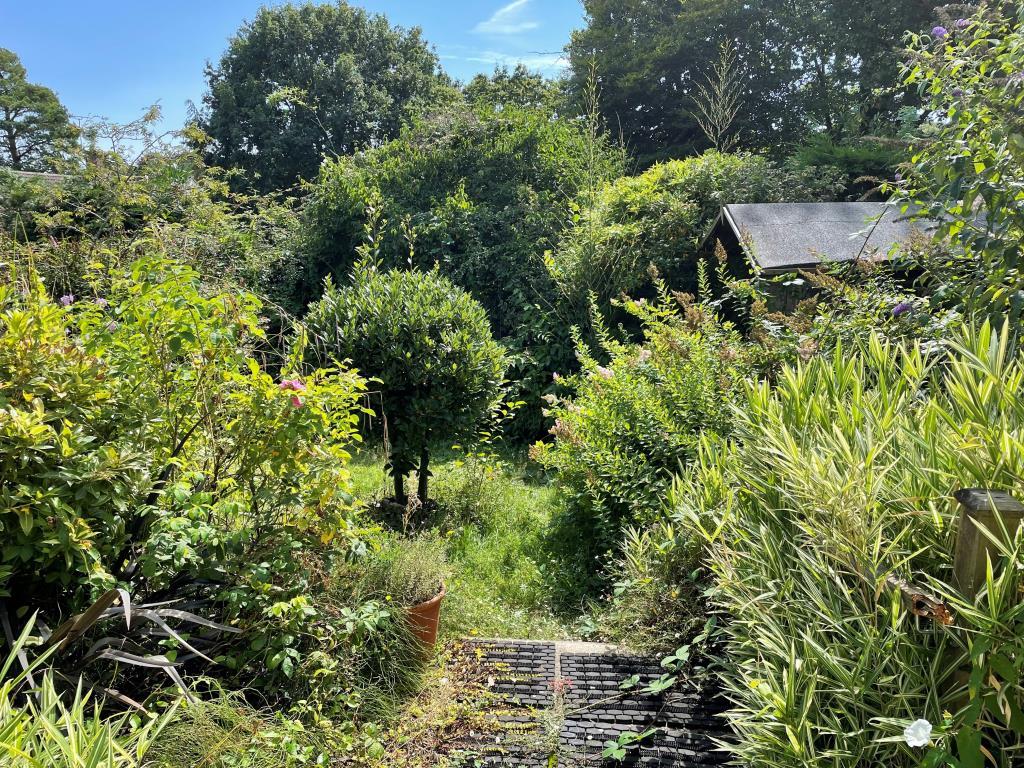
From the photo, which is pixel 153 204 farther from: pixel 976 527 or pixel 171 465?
pixel 976 527

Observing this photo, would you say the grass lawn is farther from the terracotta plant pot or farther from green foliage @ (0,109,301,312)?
green foliage @ (0,109,301,312)

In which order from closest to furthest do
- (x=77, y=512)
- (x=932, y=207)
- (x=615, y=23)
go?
(x=77, y=512)
(x=932, y=207)
(x=615, y=23)

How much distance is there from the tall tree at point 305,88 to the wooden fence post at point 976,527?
2432 cm

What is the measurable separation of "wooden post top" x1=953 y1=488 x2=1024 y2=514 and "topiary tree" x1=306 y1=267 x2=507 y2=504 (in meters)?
3.32

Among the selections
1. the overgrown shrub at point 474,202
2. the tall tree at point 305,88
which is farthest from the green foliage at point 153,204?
the tall tree at point 305,88

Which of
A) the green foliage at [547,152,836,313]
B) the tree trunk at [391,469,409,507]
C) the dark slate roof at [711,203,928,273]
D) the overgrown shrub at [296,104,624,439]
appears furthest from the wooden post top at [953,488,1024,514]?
the overgrown shrub at [296,104,624,439]

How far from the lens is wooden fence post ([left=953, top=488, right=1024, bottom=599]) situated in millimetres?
1451

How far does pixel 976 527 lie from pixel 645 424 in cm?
243

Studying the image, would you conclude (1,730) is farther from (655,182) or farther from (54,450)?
(655,182)

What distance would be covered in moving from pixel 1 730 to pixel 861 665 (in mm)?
2031

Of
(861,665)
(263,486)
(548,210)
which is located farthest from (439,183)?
(861,665)

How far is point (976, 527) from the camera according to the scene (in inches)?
58.9

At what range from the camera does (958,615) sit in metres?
1.64

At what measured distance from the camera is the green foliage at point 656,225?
23.6 ft
